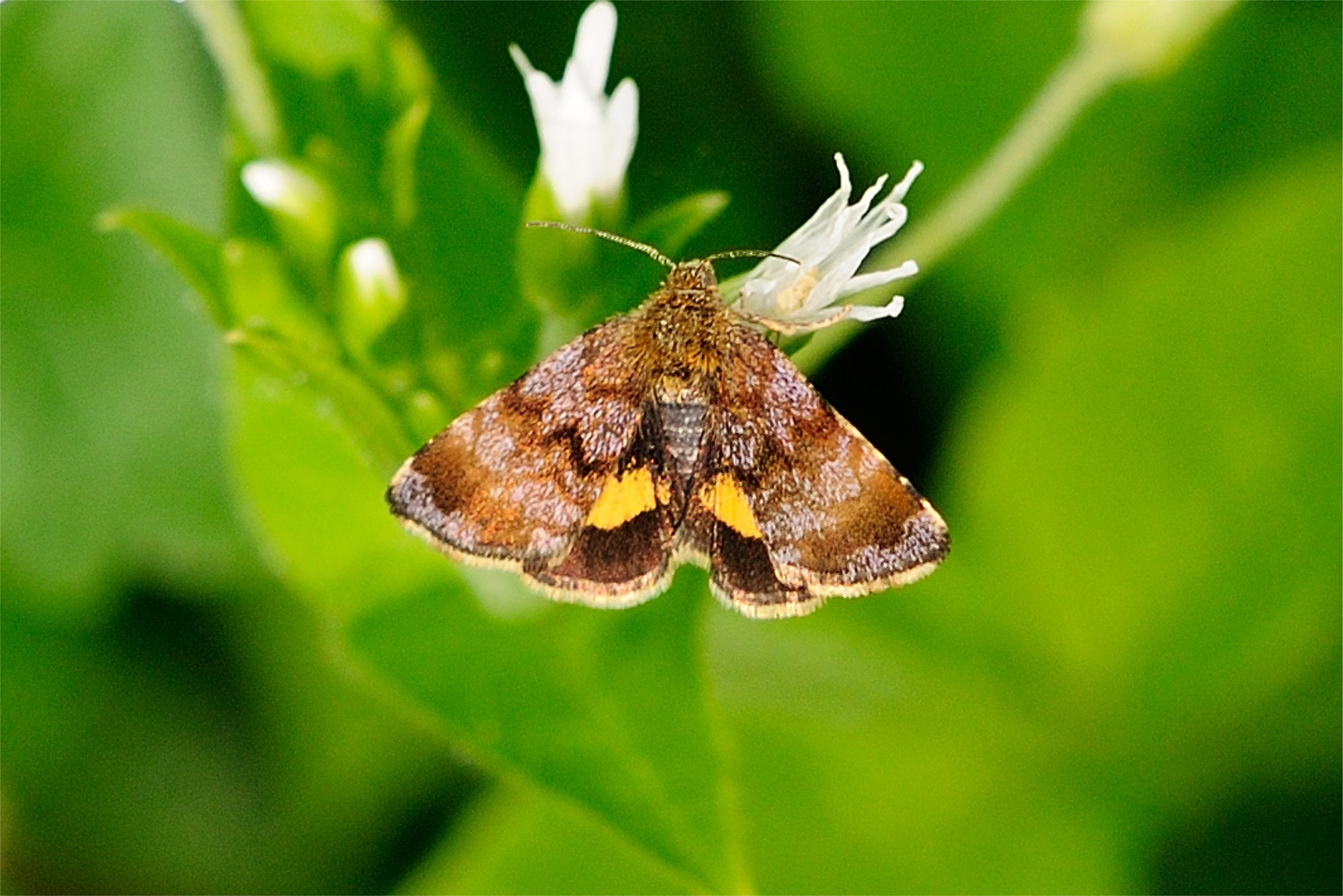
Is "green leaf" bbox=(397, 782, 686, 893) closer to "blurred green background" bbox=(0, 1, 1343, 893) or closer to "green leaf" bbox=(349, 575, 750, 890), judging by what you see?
"blurred green background" bbox=(0, 1, 1343, 893)

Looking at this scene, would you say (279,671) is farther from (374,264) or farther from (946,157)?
(946,157)

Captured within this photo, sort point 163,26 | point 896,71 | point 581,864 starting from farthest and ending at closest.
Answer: point 896,71 < point 163,26 < point 581,864

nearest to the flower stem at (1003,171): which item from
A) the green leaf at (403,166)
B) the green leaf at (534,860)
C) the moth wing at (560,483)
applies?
the moth wing at (560,483)

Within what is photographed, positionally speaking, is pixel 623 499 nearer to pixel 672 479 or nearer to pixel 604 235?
pixel 672 479

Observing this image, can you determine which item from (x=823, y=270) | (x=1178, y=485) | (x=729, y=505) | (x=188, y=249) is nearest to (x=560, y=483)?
(x=729, y=505)

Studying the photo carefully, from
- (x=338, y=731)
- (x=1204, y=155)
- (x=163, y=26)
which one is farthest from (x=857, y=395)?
(x=163, y=26)

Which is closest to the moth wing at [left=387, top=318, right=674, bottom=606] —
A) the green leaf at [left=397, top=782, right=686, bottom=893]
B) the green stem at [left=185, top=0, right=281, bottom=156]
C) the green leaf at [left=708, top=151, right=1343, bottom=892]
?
the green stem at [left=185, top=0, right=281, bottom=156]
